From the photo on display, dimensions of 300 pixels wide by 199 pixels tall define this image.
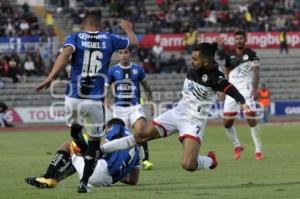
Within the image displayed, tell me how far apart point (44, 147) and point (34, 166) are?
6671 millimetres

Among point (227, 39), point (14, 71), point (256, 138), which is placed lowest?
point (14, 71)

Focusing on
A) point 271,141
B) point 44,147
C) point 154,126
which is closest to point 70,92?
point 154,126

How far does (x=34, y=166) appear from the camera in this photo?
16.6 metres

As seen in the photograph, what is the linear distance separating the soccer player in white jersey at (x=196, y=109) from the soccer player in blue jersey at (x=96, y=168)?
33cm

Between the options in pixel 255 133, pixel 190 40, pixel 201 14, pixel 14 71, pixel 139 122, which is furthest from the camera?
pixel 201 14

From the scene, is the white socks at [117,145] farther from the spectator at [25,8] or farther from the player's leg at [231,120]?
the spectator at [25,8]

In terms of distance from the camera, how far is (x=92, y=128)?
40.6 ft

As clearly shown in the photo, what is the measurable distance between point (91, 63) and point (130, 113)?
527cm

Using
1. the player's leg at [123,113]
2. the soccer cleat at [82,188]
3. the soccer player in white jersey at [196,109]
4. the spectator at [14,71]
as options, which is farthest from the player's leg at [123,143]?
the spectator at [14,71]

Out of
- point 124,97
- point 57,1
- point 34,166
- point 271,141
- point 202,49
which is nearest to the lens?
point 202,49

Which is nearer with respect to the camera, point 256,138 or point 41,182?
point 41,182

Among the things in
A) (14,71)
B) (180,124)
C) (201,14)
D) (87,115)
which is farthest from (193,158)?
(201,14)

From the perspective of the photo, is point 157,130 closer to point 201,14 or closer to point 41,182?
point 41,182

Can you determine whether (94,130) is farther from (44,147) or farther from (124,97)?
(44,147)
